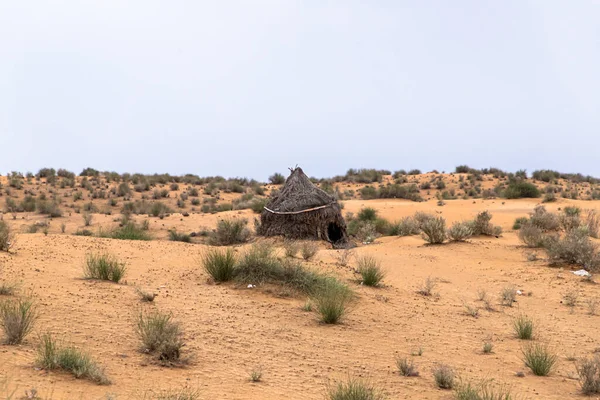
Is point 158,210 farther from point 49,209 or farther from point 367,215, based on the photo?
point 367,215

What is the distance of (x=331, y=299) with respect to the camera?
916 cm

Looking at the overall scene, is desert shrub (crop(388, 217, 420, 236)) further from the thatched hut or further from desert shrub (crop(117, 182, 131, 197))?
desert shrub (crop(117, 182, 131, 197))

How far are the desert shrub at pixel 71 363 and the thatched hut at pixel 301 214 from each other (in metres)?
11.4

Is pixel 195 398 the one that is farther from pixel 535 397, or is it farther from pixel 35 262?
pixel 35 262

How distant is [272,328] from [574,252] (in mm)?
9524

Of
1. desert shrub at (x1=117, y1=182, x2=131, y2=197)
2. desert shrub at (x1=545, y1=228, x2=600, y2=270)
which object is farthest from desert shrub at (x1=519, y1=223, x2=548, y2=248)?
desert shrub at (x1=117, y1=182, x2=131, y2=197)

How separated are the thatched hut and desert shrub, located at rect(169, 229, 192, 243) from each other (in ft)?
10.5

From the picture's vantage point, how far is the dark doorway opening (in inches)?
727

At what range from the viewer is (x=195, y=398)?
18.4 ft

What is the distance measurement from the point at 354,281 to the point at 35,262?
595 centimetres

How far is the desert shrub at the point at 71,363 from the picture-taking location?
5.89 metres

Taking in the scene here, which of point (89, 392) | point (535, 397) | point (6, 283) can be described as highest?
point (6, 283)

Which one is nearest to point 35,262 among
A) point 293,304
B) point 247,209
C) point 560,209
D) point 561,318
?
point 293,304

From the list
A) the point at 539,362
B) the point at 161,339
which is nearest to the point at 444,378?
the point at 539,362
